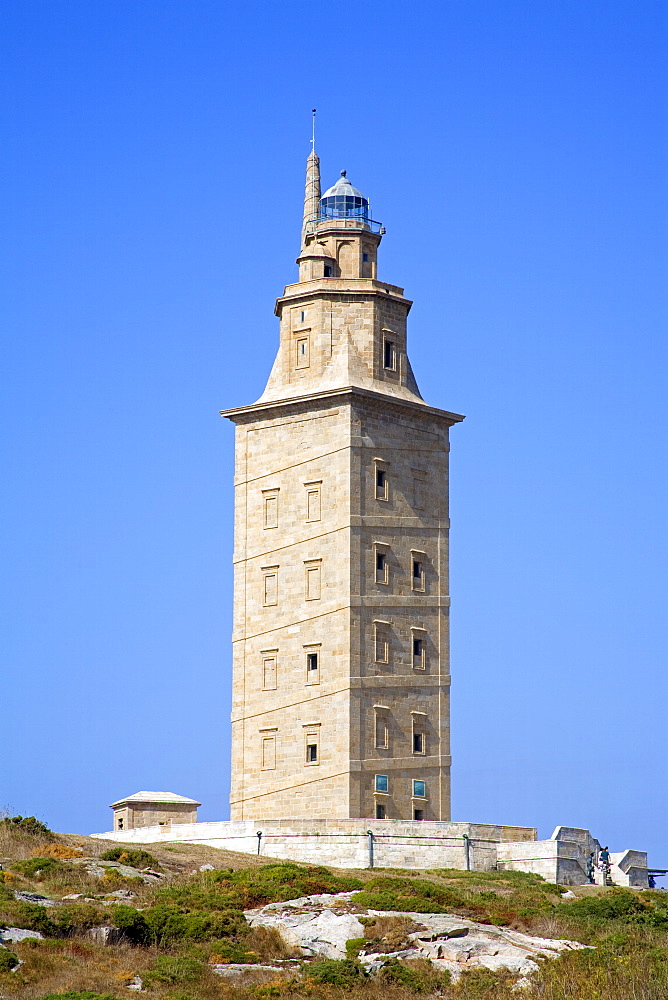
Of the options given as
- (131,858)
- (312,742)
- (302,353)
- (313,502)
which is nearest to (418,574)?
(313,502)

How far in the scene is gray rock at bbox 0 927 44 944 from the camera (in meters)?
40.7

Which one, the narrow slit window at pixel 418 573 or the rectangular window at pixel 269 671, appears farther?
the narrow slit window at pixel 418 573

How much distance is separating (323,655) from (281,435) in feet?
26.9

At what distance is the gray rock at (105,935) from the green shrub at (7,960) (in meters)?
2.84

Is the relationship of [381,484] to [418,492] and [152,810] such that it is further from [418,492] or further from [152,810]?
[152,810]

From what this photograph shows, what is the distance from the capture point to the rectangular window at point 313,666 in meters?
60.4

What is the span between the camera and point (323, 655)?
60.3 metres

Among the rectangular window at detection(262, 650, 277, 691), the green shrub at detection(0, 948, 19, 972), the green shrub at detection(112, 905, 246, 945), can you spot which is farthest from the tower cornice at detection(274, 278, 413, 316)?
the green shrub at detection(0, 948, 19, 972)

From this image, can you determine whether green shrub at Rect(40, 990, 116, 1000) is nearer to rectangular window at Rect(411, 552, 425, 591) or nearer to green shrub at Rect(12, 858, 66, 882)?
green shrub at Rect(12, 858, 66, 882)

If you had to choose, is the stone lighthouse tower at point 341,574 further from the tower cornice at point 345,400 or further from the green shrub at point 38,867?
the green shrub at point 38,867

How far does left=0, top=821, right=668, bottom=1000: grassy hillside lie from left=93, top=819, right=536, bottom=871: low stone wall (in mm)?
2071

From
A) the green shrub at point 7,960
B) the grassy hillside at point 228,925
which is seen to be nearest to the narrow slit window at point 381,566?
the grassy hillside at point 228,925

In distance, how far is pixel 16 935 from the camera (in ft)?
134

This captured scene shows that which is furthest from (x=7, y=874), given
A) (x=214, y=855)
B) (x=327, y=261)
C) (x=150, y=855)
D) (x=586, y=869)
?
(x=327, y=261)
